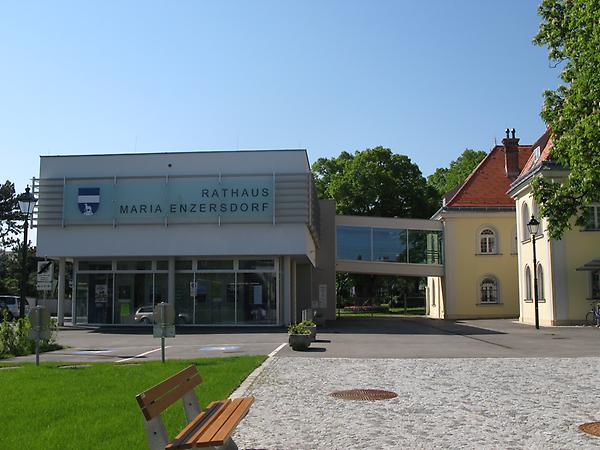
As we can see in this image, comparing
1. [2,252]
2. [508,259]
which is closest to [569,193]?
[508,259]

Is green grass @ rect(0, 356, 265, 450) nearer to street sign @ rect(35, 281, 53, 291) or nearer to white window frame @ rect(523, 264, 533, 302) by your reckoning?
street sign @ rect(35, 281, 53, 291)

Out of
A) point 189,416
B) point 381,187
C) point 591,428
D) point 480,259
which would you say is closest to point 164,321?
point 189,416

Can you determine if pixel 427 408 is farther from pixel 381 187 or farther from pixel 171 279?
pixel 381 187

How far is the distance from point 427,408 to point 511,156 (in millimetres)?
41822

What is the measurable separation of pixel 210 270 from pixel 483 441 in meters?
24.9

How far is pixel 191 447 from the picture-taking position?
5184 mm

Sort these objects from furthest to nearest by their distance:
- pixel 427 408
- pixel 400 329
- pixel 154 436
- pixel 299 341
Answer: pixel 400 329
pixel 299 341
pixel 427 408
pixel 154 436

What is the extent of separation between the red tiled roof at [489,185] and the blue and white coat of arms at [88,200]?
2363cm

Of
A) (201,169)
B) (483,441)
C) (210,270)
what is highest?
(201,169)

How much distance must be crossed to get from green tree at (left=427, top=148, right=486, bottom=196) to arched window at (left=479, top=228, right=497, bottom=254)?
23.0 metres

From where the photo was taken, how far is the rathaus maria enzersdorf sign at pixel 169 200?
3039 centimetres

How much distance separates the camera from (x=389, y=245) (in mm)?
45312

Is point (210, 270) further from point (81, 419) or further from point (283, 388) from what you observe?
point (81, 419)

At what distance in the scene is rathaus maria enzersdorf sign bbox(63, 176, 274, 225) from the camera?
30.4 metres
